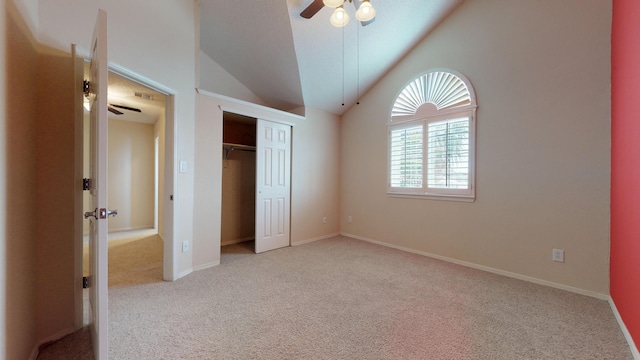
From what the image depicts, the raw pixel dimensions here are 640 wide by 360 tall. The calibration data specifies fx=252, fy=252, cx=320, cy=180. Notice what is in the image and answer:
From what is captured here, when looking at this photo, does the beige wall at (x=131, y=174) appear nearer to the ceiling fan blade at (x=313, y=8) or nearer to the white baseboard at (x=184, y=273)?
the white baseboard at (x=184, y=273)

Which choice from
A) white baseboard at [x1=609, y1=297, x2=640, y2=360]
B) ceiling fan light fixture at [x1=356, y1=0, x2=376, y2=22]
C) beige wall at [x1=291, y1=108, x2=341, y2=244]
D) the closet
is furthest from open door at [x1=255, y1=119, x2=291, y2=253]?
white baseboard at [x1=609, y1=297, x2=640, y2=360]

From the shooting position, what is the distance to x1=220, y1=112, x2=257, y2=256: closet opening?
4281 millimetres

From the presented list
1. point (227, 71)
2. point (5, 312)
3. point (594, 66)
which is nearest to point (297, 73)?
point (227, 71)

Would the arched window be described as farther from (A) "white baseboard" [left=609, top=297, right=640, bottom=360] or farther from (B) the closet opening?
(B) the closet opening

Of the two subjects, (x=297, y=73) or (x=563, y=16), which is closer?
(x=563, y=16)

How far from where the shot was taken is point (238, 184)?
450cm

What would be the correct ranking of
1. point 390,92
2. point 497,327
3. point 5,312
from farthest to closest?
point 390,92 → point 497,327 → point 5,312

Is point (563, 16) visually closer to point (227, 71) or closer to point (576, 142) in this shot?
point (576, 142)

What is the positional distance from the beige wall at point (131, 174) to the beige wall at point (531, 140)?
224 inches

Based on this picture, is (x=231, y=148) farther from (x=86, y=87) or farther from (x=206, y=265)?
(x=86, y=87)

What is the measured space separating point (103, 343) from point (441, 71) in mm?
4325

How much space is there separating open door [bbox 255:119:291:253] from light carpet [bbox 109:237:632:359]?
0.86m

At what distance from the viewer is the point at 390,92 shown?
4.15 metres

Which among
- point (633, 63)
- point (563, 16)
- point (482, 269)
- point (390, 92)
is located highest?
point (563, 16)
